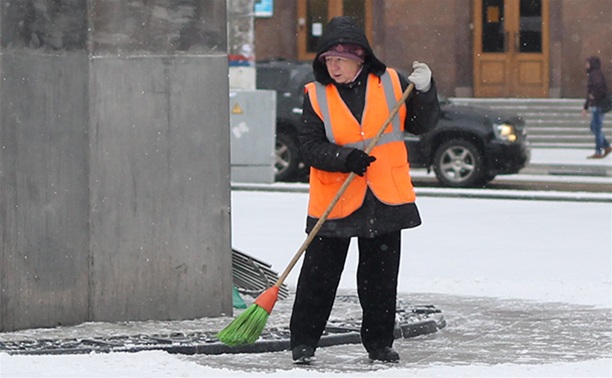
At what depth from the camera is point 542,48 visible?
107 ft

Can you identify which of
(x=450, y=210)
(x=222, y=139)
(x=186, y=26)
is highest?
(x=186, y=26)

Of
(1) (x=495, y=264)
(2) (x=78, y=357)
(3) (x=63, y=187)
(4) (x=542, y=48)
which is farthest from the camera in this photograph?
(4) (x=542, y=48)

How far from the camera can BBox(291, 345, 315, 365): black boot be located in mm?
7633

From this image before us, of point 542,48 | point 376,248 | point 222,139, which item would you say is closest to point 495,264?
point 222,139

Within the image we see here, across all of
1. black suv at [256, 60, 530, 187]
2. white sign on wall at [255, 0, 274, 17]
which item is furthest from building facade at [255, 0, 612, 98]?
black suv at [256, 60, 530, 187]

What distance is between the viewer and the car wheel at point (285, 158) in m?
22.5

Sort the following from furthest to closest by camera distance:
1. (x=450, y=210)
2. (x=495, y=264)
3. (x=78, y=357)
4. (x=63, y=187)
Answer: (x=450, y=210)
(x=495, y=264)
(x=63, y=187)
(x=78, y=357)

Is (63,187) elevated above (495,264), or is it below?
above

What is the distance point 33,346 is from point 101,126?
4.21ft

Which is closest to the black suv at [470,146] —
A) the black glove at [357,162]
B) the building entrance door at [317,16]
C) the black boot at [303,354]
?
the building entrance door at [317,16]

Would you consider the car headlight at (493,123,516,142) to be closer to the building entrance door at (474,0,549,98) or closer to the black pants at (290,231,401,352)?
the building entrance door at (474,0,549,98)

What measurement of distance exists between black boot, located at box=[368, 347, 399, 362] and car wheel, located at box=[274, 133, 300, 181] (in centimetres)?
1480

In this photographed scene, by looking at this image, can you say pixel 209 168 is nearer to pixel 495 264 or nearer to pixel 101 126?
pixel 101 126

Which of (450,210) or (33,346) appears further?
(450,210)
